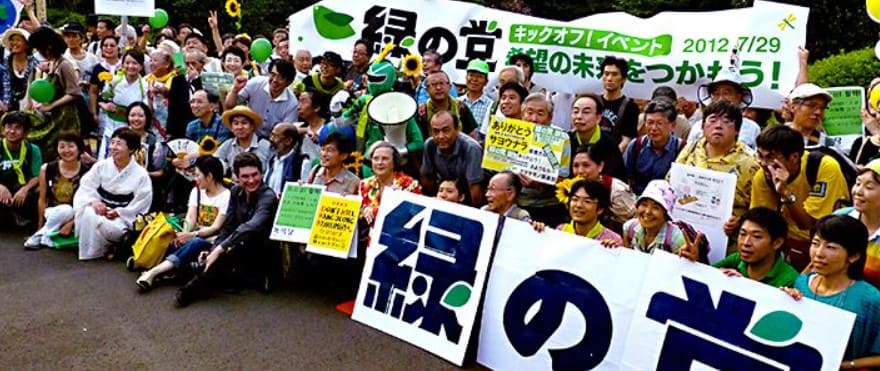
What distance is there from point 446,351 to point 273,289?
1.82 meters

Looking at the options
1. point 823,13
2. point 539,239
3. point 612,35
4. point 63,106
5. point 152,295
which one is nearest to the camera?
point 539,239

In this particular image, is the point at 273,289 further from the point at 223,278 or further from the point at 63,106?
the point at 63,106

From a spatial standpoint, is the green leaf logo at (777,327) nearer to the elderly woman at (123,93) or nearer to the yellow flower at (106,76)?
the elderly woman at (123,93)

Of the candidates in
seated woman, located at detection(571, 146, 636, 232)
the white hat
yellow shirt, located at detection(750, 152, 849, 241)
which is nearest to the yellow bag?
seated woman, located at detection(571, 146, 636, 232)

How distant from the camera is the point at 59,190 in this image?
6949mm

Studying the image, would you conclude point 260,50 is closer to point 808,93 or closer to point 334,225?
point 334,225

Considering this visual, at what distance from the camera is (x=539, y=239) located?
4.38 m

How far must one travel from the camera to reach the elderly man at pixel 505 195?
15.7 ft

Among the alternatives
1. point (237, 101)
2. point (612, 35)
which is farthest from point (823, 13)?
point (237, 101)

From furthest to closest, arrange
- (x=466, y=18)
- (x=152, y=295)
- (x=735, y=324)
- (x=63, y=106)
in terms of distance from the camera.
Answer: (x=63, y=106) → (x=466, y=18) → (x=152, y=295) → (x=735, y=324)

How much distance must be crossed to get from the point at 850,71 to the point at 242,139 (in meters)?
6.30

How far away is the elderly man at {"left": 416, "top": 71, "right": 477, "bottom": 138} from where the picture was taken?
597 centimetres

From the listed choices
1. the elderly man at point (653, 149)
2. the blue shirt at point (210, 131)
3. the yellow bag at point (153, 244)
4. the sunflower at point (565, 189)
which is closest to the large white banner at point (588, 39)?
the elderly man at point (653, 149)

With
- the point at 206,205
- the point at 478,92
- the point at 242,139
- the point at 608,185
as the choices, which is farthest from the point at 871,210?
the point at 242,139
